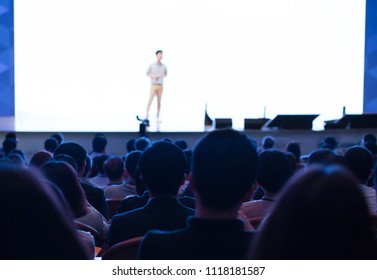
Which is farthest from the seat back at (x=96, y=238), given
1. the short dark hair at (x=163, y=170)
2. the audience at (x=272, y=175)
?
the audience at (x=272, y=175)

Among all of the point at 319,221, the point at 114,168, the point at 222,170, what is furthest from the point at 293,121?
the point at 319,221

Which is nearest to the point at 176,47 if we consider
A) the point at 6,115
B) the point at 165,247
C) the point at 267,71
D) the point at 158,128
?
the point at 267,71

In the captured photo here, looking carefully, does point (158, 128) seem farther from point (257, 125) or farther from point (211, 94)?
point (211, 94)

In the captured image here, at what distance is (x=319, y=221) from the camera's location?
96cm

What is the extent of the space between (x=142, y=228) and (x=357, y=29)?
10.8 m

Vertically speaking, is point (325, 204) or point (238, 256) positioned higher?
point (325, 204)

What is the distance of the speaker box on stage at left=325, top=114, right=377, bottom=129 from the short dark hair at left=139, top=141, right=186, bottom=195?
7598 mm

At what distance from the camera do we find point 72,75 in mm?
11672

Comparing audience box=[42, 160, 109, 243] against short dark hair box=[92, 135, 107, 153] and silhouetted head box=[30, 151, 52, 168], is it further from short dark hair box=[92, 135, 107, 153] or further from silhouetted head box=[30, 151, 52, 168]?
short dark hair box=[92, 135, 107, 153]

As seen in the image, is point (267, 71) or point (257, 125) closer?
point (257, 125)

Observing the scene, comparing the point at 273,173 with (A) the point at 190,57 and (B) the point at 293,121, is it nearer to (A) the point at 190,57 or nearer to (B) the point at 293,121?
(B) the point at 293,121

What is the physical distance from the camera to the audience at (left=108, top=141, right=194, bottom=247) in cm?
217

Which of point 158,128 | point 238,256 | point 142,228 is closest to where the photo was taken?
point 238,256

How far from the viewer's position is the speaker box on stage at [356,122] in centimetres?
947
